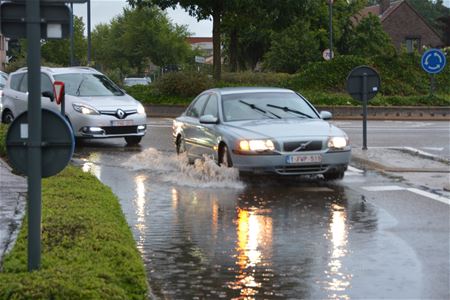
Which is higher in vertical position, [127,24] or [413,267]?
[127,24]

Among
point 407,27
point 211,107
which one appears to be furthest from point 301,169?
point 407,27

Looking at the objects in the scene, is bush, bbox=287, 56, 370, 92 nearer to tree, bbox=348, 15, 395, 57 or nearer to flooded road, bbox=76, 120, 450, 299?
flooded road, bbox=76, 120, 450, 299

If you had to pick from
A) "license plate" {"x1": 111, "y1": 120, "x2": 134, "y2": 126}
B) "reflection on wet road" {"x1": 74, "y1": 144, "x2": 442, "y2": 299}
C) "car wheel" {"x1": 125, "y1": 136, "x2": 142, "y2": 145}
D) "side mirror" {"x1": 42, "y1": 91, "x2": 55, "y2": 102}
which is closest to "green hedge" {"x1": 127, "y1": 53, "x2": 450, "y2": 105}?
"car wheel" {"x1": 125, "y1": 136, "x2": 142, "y2": 145}

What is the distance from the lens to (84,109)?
19.0 meters

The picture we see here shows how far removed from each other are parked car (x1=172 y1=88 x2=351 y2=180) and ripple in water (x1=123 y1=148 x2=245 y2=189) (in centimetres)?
15

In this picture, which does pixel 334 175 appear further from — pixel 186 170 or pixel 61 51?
pixel 61 51

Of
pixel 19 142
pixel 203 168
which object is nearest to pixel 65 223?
pixel 19 142

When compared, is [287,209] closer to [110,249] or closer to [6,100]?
[110,249]

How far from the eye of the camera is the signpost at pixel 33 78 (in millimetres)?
5910

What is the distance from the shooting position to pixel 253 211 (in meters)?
10.9

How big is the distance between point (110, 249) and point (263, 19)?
29.7 metres

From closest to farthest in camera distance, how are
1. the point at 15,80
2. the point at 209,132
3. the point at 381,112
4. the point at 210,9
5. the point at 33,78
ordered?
the point at 33,78
the point at 209,132
the point at 15,80
the point at 381,112
the point at 210,9

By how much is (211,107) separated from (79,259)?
8.66 m

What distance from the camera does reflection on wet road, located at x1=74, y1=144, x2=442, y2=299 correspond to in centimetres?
714
